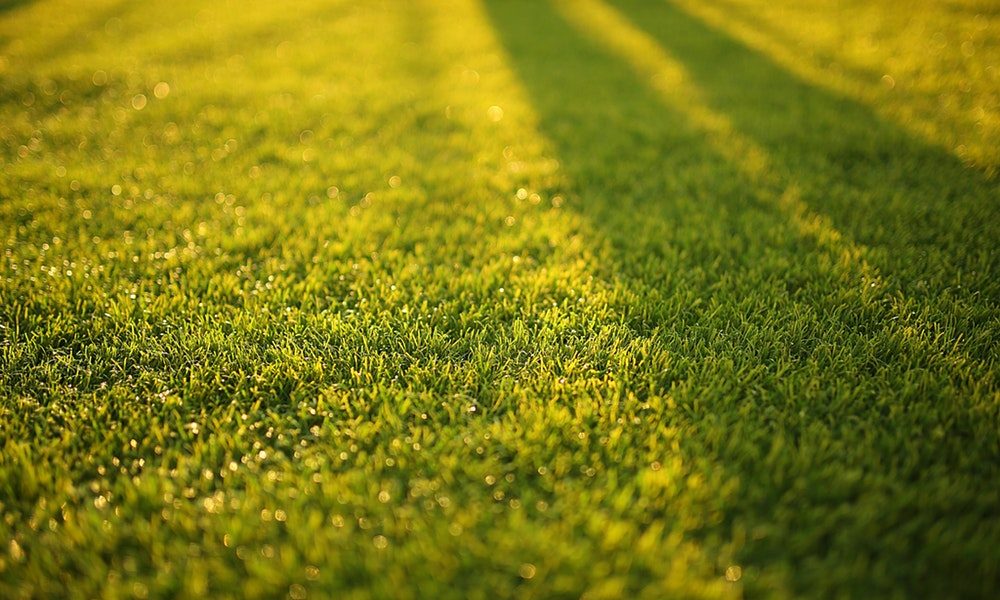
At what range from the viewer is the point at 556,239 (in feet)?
9.52

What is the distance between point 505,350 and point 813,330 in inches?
47.5

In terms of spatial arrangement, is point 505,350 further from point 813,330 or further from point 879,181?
point 879,181

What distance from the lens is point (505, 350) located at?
2.14 metres

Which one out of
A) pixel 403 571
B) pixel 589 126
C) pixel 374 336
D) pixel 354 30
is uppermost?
pixel 354 30

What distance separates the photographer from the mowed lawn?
1417mm

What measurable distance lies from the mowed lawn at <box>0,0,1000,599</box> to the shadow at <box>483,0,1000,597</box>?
0.01 m

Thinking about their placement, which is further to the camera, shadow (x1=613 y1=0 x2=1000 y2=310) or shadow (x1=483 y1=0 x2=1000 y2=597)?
shadow (x1=613 y1=0 x2=1000 y2=310)

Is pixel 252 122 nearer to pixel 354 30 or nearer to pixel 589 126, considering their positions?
pixel 589 126

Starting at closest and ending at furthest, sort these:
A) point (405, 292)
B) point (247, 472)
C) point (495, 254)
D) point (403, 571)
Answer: point (403, 571), point (247, 472), point (405, 292), point (495, 254)

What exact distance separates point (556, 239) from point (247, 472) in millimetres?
1820

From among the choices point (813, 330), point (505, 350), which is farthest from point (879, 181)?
point (505, 350)

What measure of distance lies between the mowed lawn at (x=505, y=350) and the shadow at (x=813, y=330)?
12 millimetres

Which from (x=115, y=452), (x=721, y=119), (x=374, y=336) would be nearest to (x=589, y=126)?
(x=721, y=119)

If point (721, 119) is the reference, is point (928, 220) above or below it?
below
